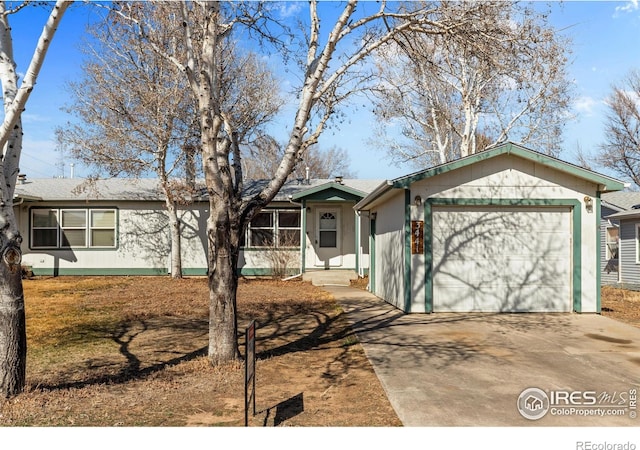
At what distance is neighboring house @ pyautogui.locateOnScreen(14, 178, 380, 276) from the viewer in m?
19.0

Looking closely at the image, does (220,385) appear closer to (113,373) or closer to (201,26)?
(113,373)

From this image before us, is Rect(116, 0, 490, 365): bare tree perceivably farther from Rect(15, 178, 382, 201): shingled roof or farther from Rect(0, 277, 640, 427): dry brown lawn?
Rect(15, 178, 382, 201): shingled roof

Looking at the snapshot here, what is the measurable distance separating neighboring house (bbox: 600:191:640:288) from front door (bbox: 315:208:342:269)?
30.9ft

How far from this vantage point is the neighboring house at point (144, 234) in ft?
62.4

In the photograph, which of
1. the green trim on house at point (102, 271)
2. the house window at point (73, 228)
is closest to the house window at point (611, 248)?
the green trim on house at point (102, 271)

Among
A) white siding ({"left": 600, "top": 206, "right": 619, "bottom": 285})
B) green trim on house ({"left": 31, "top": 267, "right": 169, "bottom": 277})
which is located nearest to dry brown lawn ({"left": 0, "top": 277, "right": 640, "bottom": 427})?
green trim on house ({"left": 31, "top": 267, "right": 169, "bottom": 277})

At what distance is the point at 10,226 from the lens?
511cm

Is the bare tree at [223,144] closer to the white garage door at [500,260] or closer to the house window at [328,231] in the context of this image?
the white garage door at [500,260]

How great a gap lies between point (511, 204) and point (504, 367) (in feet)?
16.8

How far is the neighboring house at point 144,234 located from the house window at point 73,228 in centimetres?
3

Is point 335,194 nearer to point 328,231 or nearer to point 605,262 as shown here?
point 328,231

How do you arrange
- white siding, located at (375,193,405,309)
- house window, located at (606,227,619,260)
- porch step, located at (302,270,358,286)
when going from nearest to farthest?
white siding, located at (375,193,405,309), porch step, located at (302,270,358,286), house window, located at (606,227,619,260)

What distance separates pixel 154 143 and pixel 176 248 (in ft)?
12.5

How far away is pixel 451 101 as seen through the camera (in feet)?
75.8
